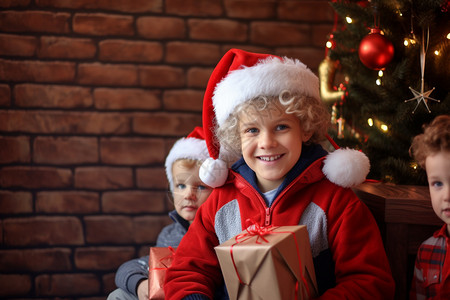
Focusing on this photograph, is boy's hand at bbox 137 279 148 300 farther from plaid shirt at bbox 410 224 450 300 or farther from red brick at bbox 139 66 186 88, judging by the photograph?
red brick at bbox 139 66 186 88

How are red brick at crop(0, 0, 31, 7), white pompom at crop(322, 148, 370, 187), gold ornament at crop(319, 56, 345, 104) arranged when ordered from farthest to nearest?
red brick at crop(0, 0, 31, 7)
gold ornament at crop(319, 56, 345, 104)
white pompom at crop(322, 148, 370, 187)

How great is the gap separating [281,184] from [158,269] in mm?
497

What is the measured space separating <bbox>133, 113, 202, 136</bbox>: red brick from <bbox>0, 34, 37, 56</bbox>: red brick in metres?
0.60

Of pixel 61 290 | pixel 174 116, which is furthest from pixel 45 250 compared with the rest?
pixel 174 116

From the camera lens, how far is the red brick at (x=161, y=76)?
2215mm

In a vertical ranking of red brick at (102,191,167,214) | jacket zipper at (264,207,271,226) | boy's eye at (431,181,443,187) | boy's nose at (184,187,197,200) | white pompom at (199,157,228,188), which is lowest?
red brick at (102,191,167,214)

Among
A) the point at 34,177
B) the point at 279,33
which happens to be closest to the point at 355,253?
the point at 279,33

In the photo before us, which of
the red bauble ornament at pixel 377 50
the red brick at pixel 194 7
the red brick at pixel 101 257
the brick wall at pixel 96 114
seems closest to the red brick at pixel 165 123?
the brick wall at pixel 96 114

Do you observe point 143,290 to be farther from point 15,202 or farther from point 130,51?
point 130,51

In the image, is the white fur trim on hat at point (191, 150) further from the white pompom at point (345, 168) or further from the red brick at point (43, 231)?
the red brick at point (43, 231)

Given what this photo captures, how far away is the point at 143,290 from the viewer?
5.13 feet

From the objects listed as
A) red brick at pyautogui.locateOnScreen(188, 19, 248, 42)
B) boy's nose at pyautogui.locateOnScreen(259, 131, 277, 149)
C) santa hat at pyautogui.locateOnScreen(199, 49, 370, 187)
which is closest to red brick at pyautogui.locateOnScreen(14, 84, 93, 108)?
red brick at pyautogui.locateOnScreen(188, 19, 248, 42)

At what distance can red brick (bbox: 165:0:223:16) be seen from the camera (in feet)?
7.26

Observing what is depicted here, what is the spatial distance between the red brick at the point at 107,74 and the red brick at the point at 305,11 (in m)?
0.82
